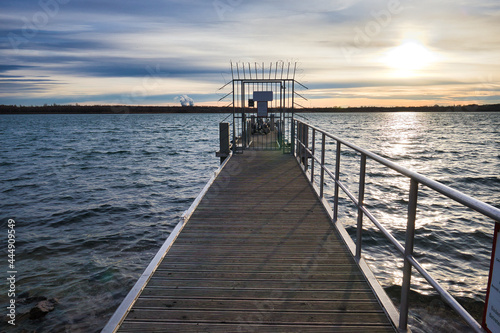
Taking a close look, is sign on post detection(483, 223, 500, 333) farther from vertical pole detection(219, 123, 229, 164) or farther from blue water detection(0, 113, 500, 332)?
vertical pole detection(219, 123, 229, 164)

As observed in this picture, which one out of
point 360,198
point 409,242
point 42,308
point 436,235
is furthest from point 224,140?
point 409,242

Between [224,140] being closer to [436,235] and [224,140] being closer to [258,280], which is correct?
[436,235]

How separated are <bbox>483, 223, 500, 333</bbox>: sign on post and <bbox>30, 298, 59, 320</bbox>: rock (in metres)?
5.53

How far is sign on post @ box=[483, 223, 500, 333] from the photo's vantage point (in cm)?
149

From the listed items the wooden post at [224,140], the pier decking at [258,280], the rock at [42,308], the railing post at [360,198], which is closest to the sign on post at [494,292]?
the pier decking at [258,280]

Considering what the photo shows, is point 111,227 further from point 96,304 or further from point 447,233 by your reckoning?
point 447,233

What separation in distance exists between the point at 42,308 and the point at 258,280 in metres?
3.66

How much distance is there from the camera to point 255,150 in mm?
13258

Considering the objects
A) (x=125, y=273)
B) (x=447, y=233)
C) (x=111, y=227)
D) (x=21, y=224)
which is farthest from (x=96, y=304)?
(x=447, y=233)

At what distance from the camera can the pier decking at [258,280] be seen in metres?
2.86

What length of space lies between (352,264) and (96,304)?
3.93 metres

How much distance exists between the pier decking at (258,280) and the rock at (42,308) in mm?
2399

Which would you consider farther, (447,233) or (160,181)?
(160,181)

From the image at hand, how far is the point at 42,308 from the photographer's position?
520 cm
